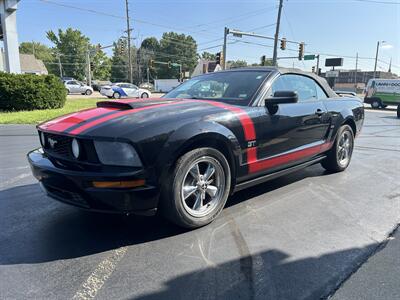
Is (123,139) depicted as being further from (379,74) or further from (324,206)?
(379,74)

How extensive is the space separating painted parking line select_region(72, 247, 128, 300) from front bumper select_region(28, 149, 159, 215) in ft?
1.13

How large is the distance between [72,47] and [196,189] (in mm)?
81112

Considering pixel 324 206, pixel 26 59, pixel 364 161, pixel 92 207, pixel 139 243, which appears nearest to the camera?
pixel 92 207

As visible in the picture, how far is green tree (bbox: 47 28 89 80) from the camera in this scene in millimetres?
75125

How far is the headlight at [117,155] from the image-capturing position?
8.51ft

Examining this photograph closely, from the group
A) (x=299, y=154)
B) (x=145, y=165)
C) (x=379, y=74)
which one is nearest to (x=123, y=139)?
(x=145, y=165)

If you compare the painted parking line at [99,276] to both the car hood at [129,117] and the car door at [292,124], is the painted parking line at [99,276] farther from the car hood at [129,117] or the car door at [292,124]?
the car door at [292,124]

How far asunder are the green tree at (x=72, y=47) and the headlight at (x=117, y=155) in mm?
79507

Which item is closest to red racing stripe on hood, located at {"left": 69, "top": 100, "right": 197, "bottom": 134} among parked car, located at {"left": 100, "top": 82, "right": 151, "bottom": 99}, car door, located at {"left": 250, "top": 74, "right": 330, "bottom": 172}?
car door, located at {"left": 250, "top": 74, "right": 330, "bottom": 172}

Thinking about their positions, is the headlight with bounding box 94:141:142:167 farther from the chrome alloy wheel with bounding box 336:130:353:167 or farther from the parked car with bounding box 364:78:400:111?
the parked car with bounding box 364:78:400:111

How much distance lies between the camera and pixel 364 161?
616 cm

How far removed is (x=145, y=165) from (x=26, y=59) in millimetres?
71099

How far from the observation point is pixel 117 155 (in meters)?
2.60

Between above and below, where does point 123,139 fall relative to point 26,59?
below
